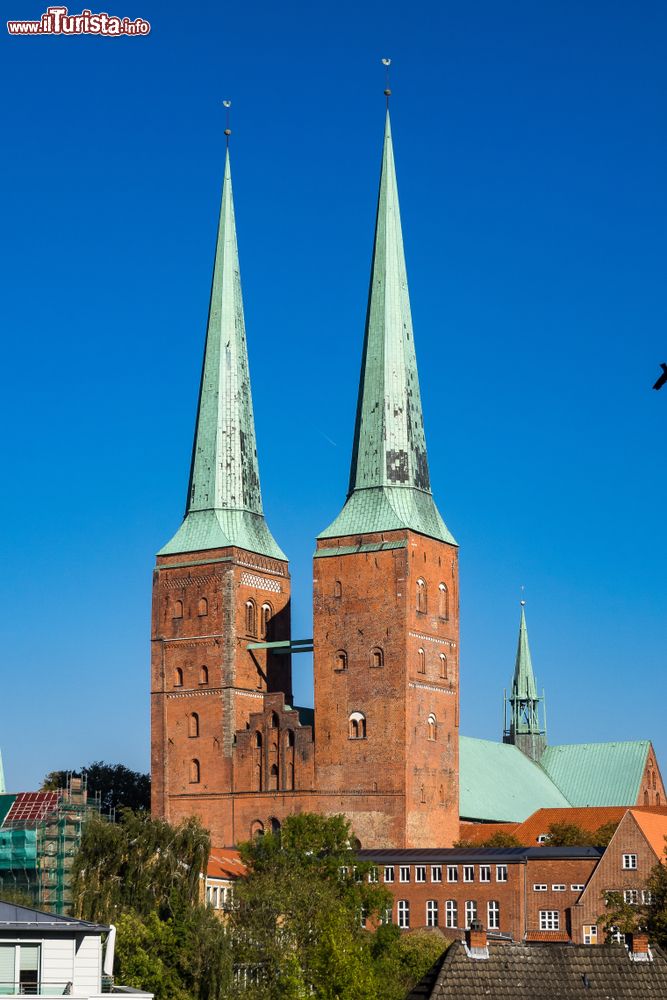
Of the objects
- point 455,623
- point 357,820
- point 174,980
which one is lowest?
point 174,980

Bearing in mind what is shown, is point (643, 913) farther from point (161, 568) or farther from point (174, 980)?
point (161, 568)

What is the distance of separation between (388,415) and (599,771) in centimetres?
3628

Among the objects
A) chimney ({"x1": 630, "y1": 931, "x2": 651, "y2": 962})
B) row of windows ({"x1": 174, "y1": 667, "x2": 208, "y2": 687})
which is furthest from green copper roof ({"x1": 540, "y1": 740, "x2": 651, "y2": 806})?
chimney ({"x1": 630, "y1": 931, "x2": 651, "y2": 962})

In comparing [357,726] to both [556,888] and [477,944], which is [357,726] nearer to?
[556,888]

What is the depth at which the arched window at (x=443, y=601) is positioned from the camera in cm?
10262

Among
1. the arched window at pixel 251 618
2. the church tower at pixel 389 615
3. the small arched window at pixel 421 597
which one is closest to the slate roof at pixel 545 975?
the church tower at pixel 389 615

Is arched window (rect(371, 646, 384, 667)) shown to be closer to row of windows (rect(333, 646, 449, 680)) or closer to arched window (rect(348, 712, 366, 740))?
row of windows (rect(333, 646, 449, 680))

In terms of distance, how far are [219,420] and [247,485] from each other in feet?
12.8

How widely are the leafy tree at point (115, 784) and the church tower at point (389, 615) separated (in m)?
35.4

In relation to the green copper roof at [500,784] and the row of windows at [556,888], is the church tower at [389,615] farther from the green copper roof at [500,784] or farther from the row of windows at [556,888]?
the green copper roof at [500,784]

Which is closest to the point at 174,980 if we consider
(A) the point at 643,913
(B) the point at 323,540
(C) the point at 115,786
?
(A) the point at 643,913

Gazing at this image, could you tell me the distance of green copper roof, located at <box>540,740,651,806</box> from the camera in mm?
126062

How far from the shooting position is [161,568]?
107m

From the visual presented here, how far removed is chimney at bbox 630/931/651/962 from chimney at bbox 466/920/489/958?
129 inches
